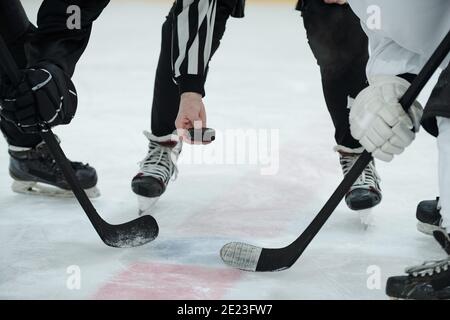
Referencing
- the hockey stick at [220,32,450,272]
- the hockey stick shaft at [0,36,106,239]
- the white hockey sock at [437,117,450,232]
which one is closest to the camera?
the white hockey sock at [437,117,450,232]

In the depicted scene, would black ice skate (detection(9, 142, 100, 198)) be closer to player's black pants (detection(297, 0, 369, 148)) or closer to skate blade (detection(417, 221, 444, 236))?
player's black pants (detection(297, 0, 369, 148))

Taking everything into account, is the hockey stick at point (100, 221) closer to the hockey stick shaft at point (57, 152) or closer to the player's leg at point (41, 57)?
the hockey stick shaft at point (57, 152)

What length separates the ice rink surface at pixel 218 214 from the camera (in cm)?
133

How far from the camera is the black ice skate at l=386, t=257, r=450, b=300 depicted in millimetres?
1229

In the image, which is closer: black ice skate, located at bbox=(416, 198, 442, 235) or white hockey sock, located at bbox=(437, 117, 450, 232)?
white hockey sock, located at bbox=(437, 117, 450, 232)

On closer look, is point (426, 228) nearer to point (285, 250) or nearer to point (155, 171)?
point (285, 250)

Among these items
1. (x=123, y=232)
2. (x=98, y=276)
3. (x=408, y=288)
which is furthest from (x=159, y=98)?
(x=408, y=288)

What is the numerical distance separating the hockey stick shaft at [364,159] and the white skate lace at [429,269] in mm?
160

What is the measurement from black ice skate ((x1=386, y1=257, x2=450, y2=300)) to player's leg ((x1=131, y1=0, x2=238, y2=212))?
2.16 feet

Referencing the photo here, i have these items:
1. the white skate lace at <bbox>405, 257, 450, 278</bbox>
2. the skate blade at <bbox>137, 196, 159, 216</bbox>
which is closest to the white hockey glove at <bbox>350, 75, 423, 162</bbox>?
the white skate lace at <bbox>405, 257, 450, 278</bbox>

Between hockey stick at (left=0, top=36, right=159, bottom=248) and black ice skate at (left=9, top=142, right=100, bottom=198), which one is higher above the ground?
hockey stick at (left=0, top=36, right=159, bottom=248)

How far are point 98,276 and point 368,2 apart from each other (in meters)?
0.64

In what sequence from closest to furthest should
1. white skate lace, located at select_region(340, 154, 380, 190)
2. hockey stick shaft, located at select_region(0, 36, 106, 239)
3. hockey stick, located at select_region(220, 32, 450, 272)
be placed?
hockey stick, located at select_region(220, 32, 450, 272) < hockey stick shaft, located at select_region(0, 36, 106, 239) < white skate lace, located at select_region(340, 154, 380, 190)

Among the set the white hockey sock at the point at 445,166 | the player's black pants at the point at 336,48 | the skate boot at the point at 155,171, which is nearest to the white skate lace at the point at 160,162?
the skate boot at the point at 155,171
